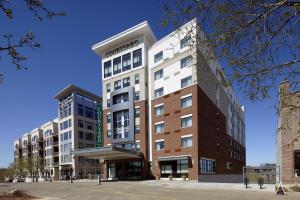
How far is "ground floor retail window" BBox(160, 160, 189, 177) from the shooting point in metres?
55.0

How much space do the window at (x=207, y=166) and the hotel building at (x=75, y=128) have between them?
140 feet

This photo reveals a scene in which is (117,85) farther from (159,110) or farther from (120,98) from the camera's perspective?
(159,110)

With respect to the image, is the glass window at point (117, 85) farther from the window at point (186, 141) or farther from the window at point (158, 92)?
the window at point (186, 141)

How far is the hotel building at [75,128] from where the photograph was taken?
315 feet

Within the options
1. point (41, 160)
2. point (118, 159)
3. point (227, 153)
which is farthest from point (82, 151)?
point (41, 160)

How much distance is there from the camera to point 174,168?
187 feet

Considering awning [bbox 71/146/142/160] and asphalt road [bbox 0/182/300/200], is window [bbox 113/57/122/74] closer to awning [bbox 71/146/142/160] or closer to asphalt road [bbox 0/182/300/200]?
awning [bbox 71/146/142/160]

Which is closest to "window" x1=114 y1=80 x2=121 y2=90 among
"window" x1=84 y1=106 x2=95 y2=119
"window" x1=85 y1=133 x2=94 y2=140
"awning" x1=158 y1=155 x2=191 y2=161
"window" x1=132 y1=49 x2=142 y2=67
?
"window" x1=132 y1=49 x2=142 y2=67

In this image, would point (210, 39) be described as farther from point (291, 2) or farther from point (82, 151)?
point (82, 151)

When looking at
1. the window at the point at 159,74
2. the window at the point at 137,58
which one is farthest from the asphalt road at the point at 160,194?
the window at the point at 137,58

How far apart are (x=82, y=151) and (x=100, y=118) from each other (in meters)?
16.7

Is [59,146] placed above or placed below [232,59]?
below

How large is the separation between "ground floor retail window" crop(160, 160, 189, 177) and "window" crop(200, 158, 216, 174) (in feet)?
8.26

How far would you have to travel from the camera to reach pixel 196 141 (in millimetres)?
53250
